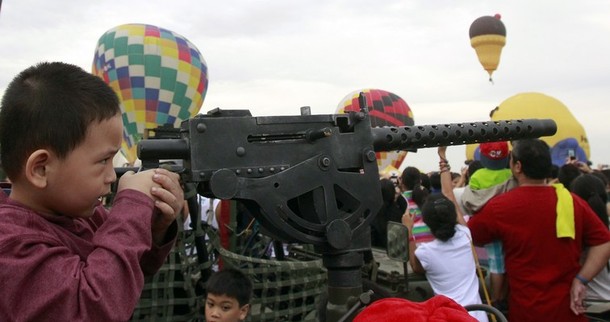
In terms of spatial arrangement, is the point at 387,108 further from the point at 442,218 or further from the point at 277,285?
the point at 277,285

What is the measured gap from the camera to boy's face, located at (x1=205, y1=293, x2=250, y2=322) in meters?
3.20

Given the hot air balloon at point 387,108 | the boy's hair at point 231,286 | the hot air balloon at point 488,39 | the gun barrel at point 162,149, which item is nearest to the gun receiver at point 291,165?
the gun barrel at point 162,149

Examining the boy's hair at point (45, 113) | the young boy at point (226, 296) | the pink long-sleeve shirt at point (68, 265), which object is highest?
the boy's hair at point (45, 113)

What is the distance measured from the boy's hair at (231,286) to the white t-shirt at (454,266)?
1.27 meters

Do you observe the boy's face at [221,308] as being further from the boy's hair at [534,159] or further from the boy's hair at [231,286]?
the boy's hair at [534,159]

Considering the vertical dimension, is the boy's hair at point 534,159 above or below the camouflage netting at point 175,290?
above

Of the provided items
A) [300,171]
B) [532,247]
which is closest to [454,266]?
[532,247]

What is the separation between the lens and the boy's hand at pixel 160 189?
47.3 inches

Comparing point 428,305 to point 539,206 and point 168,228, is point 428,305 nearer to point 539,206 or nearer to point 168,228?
point 168,228

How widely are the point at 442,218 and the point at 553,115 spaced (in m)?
11.1

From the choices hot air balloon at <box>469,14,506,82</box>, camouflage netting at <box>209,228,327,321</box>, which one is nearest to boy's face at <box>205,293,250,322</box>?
camouflage netting at <box>209,228,327,321</box>

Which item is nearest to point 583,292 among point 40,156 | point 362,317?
point 362,317

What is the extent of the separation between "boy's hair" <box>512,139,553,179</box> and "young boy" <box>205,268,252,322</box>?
181 cm

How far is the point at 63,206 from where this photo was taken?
43.4 inches
